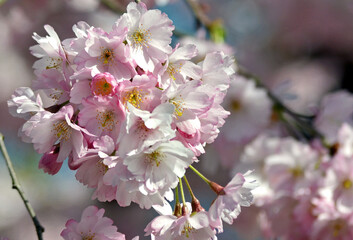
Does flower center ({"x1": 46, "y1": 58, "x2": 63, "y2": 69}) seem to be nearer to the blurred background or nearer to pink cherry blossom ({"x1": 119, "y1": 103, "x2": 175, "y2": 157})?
pink cherry blossom ({"x1": 119, "y1": 103, "x2": 175, "y2": 157})

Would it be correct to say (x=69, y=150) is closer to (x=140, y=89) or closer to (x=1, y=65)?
(x=140, y=89)

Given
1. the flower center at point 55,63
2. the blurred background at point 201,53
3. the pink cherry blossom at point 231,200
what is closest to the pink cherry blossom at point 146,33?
the flower center at point 55,63

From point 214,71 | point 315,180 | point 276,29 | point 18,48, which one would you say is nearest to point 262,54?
point 276,29

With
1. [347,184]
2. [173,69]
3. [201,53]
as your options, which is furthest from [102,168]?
[201,53]

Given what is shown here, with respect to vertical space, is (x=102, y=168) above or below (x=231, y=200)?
above

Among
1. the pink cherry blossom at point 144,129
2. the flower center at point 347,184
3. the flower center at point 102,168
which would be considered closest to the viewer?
the pink cherry blossom at point 144,129

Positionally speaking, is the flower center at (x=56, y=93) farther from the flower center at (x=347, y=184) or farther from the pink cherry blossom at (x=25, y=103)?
the flower center at (x=347, y=184)

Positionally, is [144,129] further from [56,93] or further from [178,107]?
[56,93]
